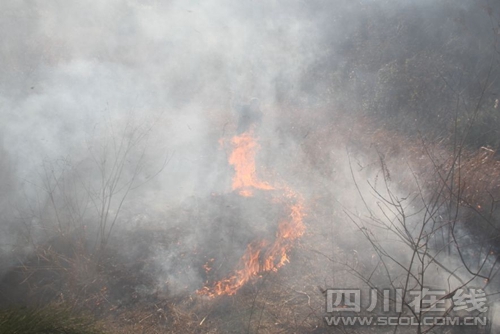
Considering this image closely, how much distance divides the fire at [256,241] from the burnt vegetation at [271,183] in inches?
1.4

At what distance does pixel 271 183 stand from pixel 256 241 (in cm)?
294

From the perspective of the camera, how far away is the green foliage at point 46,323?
282cm

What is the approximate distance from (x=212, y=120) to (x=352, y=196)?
5079 mm

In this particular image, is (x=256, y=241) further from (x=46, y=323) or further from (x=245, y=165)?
(x=46, y=323)

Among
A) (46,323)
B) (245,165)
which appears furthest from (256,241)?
(46,323)

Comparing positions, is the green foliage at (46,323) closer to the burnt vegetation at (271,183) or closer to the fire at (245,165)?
the burnt vegetation at (271,183)

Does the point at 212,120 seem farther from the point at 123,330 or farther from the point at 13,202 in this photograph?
the point at 123,330

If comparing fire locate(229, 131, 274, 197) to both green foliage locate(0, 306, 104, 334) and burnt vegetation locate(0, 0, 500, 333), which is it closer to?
burnt vegetation locate(0, 0, 500, 333)

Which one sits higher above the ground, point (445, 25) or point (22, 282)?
point (445, 25)

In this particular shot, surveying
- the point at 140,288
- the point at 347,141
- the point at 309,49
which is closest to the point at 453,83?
the point at 347,141

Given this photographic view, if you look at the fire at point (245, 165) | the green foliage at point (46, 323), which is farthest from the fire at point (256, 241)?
the green foliage at point (46, 323)

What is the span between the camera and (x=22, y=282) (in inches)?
182

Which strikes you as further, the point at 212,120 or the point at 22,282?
the point at 212,120

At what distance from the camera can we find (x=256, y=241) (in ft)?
18.7
